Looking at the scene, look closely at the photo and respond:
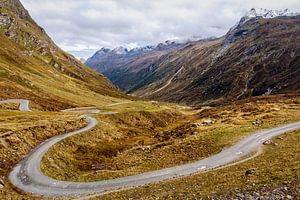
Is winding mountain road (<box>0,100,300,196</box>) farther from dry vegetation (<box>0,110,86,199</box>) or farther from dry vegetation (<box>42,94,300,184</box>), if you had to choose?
dry vegetation (<box>42,94,300,184</box>)

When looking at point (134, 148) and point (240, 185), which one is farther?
point (134, 148)

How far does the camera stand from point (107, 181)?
45312 mm

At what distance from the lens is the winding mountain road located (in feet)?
140

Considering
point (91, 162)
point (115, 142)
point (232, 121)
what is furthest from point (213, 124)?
point (91, 162)

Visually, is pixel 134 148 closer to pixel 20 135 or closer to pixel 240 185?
pixel 20 135

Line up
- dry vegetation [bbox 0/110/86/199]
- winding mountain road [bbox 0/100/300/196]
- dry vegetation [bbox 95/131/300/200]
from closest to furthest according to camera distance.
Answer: dry vegetation [bbox 95/131/300/200]
winding mountain road [bbox 0/100/300/196]
dry vegetation [bbox 0/110/86/199]

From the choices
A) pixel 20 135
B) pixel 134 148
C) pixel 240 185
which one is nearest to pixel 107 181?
pixel 240 185

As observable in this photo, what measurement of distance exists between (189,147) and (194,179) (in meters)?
21.8

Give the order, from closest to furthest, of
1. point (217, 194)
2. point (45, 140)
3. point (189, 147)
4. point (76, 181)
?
point (217, 194), point (76, 181), point (189, 147), point (45, 140)

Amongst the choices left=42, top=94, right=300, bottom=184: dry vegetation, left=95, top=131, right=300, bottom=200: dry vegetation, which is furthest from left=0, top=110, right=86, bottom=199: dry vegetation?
left=95, top=131, right=300, bottom=200: dry vegetation

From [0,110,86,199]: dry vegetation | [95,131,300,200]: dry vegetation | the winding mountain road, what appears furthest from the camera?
[0,110,86,199]: dry vegetation

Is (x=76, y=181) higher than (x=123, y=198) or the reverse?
the reverse

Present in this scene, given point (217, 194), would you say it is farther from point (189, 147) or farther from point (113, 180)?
point (189, 147)

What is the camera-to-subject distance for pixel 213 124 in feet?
274
